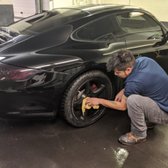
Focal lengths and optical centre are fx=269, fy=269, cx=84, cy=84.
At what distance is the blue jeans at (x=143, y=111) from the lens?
2414mm

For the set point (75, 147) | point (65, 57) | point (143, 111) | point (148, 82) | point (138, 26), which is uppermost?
point (138, 26)

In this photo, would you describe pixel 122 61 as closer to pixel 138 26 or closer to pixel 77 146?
pixel 77 146

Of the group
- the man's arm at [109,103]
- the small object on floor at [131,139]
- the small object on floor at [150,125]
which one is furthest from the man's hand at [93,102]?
the small object on floor at [150,125]

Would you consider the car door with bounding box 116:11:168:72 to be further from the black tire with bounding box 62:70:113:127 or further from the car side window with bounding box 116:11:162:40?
the black tire with bounding box 62:70:113:127

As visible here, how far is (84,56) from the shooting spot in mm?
2605

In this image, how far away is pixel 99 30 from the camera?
2893 millimetres

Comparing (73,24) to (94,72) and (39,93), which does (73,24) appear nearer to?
(94,72)

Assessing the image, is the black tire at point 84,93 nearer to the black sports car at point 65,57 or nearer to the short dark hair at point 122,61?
the black sports car at point 65,57

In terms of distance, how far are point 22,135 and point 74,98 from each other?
2.09 ft

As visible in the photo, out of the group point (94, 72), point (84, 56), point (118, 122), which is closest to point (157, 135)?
point (118, 122)

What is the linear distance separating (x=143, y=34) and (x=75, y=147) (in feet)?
5.28

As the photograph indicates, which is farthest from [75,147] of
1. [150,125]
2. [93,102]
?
[150,125]

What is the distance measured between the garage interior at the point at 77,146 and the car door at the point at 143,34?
32.0 inches

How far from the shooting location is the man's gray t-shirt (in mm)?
2330
